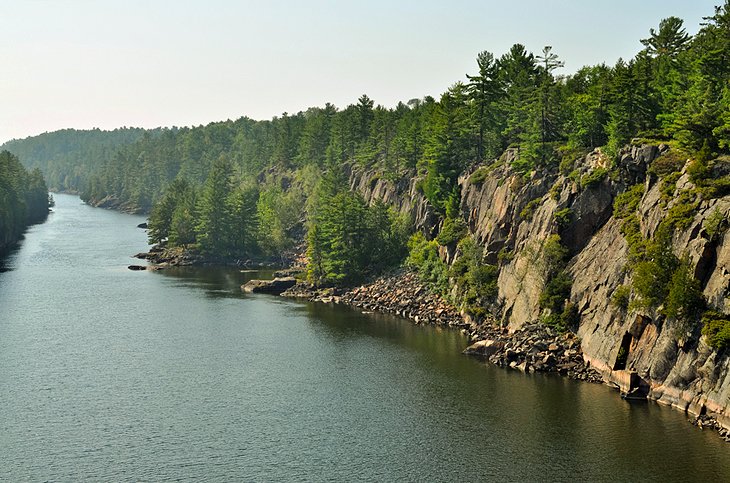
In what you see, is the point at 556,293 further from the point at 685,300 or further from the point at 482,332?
the point at 685,300

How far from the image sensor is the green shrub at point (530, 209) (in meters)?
114

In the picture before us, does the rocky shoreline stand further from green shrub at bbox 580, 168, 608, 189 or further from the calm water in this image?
green shrub at bbox 580, 168, 608, 189

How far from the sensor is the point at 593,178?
10488cm

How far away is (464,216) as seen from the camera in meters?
134

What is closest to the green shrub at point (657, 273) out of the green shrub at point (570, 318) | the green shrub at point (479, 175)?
the green shrub at point (570, 318)

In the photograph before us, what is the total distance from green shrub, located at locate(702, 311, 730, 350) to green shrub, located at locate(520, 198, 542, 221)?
130ft

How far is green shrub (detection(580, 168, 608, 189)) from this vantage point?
104688 millimetres

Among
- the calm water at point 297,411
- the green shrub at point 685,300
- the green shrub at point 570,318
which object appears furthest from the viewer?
the green shrub at point 570,318

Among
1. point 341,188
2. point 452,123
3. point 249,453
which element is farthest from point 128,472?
point 341,188

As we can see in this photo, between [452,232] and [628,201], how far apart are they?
3783cm

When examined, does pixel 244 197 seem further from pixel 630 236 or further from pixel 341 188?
pixel 630 236

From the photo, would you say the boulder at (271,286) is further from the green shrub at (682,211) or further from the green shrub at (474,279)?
the green shrub at (682,211)

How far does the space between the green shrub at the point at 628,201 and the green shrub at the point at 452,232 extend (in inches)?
1329

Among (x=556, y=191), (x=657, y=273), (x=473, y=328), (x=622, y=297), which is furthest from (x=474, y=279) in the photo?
(x=657, y=273)
